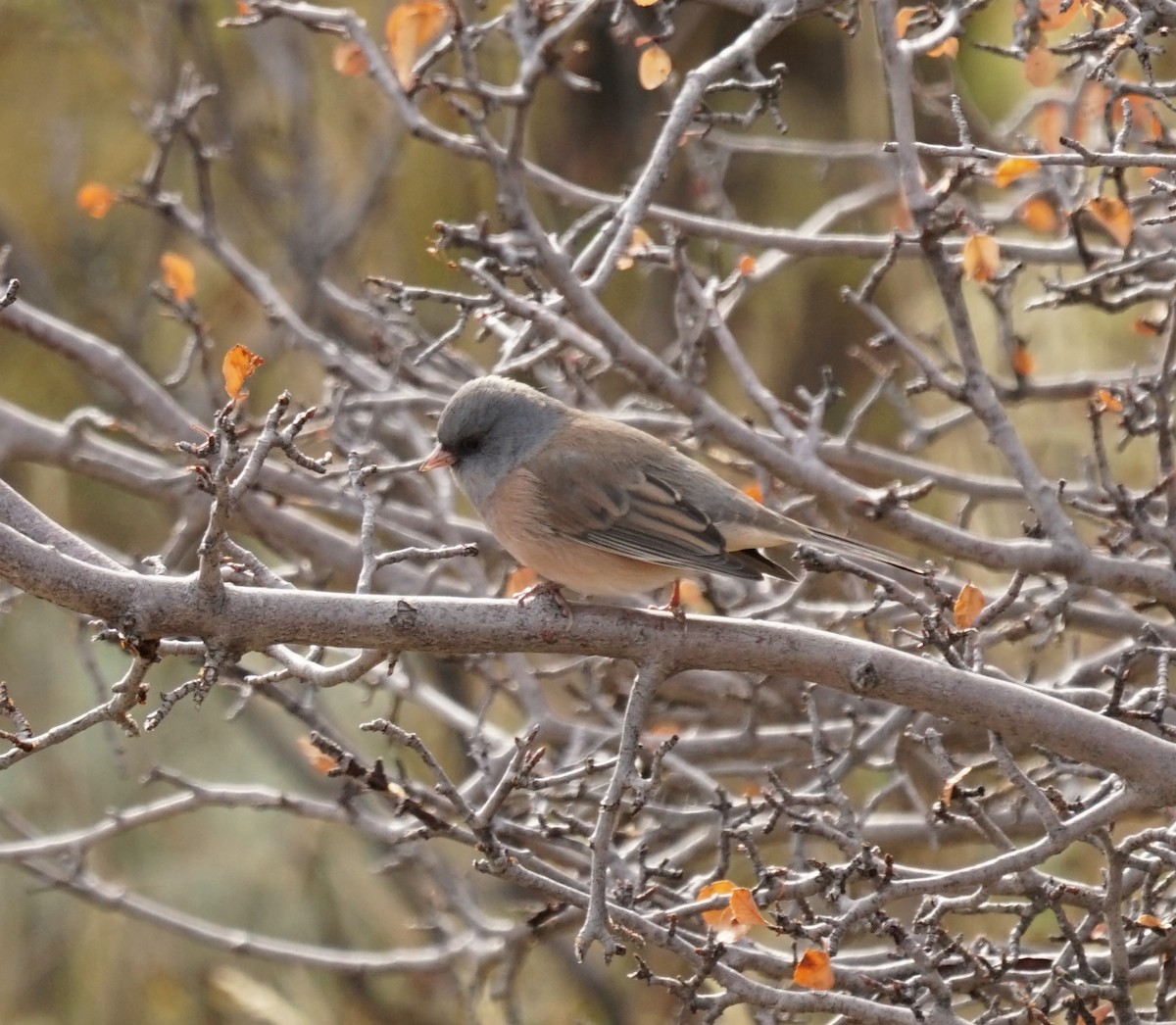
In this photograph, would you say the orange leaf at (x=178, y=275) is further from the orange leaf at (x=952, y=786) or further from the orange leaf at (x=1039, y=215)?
the orange leaf at (x=952, y=786)

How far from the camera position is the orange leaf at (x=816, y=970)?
209 centimetres

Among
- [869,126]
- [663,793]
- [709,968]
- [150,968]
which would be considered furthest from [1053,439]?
[150,968]

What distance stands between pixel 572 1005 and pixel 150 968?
1648 mm

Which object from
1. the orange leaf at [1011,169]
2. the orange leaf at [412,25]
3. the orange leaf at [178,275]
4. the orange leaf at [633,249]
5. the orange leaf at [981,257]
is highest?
the orange leaf at [412,25]

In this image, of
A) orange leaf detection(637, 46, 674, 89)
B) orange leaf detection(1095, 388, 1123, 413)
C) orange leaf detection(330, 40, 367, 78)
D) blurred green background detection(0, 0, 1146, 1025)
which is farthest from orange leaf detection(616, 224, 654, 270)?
blurred green background detection(0, 0, 1146, 1025)

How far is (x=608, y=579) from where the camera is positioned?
299 cm

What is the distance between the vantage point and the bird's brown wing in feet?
9.63

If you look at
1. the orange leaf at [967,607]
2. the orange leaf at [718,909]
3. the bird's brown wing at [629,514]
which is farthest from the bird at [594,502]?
the orange leaf at [718,909]

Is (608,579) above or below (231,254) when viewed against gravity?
below

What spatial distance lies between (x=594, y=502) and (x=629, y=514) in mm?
82

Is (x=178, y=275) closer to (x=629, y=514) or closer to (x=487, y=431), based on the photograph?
(x=487, y=431)

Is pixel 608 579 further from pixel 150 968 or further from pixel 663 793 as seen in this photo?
pixel 150 968

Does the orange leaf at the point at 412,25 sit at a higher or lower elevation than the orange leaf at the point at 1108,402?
higher

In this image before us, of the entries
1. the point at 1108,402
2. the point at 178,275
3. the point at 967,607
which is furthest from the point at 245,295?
the point at 967,607
